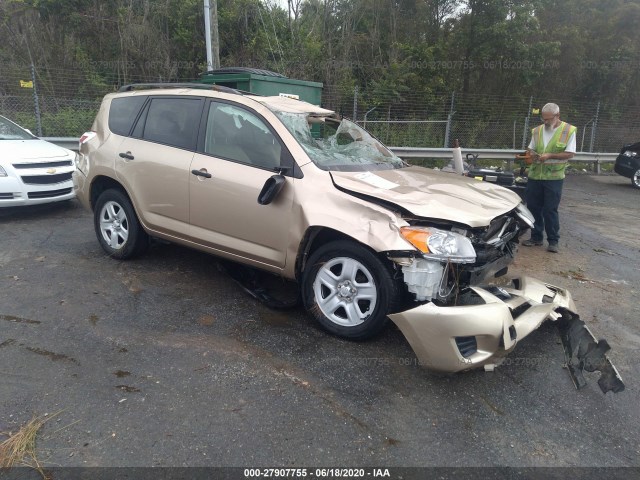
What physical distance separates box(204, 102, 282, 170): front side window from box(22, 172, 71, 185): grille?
391cm

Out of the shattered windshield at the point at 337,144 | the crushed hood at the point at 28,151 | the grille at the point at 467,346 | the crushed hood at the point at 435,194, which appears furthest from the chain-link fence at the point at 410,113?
the grille at the point at 467,346

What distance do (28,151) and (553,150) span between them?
7.15 meters

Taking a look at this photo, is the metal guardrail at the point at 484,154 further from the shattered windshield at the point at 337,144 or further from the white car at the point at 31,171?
the white car at the point at 31,171

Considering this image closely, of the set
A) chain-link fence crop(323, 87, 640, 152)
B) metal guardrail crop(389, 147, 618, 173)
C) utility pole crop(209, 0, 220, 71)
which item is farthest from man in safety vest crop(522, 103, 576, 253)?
chain-link fence crop(323, 87, 640, 152)

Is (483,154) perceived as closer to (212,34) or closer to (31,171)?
(212,34)

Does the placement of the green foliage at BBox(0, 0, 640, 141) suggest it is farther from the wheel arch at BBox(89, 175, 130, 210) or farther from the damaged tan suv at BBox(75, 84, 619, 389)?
the damaged tan suv at BBox(75, 84, 619, 389)

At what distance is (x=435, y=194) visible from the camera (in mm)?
3559

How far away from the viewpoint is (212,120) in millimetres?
4281

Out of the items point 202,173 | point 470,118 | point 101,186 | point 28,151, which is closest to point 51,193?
point 28,151

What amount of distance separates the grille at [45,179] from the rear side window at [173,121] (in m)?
3.08

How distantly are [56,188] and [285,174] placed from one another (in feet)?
16.2

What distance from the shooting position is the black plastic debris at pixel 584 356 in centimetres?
286

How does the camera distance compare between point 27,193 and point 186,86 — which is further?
point 27,193

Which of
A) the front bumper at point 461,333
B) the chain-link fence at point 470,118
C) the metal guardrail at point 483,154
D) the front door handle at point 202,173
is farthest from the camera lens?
the chain-link fence at point 470,118
